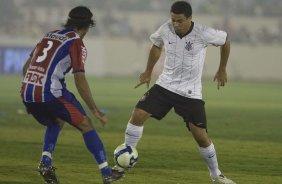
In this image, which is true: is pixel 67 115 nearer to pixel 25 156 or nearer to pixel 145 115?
pixel 145 115

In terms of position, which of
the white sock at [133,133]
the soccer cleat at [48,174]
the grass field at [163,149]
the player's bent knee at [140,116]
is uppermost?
the player's bent knee at [140,116]

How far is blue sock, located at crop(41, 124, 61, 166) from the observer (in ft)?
31.8

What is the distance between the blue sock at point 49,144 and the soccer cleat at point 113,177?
74 centimetres

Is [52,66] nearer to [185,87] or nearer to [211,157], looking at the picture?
[185,87]

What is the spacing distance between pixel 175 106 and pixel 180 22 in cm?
99

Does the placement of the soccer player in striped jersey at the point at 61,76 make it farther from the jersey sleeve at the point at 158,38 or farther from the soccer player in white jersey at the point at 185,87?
the jersey sleeve at the point at 158,38

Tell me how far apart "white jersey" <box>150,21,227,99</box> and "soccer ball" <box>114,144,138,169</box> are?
0.87 metres

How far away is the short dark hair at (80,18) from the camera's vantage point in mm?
9031

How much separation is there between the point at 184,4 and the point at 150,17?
47.0m

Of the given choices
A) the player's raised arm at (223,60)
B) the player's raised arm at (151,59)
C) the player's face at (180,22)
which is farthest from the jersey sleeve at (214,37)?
the player's raised arm at (151,59)

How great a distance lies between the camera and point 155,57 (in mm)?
10297

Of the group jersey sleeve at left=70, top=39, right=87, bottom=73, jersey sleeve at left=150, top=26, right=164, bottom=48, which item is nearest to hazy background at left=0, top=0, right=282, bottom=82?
jersey sleeve at left=150, top=26, right=164, bottom=48

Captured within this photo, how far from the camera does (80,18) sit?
356 inches

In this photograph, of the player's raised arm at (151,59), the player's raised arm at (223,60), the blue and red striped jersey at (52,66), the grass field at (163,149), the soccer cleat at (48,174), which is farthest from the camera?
the grass field at (163,149)
